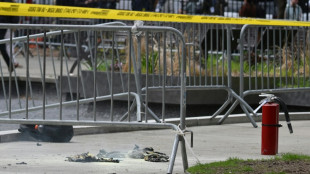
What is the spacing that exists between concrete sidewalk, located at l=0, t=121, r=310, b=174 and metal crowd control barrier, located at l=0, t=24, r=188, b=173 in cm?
29

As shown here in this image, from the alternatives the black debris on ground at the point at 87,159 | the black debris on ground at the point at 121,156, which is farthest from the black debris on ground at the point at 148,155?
the black debris on ground at the point at 87,159

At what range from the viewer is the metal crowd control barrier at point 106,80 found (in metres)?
7.46

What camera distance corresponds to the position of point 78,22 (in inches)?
896

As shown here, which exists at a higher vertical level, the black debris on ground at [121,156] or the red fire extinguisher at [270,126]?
the red fire extinguisher at [270,126]

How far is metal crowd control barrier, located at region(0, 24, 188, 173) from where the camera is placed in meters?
7.46

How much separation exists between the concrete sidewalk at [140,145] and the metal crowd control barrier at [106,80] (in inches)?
11.3

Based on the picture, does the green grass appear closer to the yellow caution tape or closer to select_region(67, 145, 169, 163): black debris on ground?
select_region(67, 145, 169, 163): black debris on ground

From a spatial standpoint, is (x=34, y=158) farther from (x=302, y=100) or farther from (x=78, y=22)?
(x=78, y=22)

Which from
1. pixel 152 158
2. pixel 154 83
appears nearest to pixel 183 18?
pixel 154 83

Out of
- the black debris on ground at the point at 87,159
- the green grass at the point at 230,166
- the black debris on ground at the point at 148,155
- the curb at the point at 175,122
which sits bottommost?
the curb at the point at 175,122

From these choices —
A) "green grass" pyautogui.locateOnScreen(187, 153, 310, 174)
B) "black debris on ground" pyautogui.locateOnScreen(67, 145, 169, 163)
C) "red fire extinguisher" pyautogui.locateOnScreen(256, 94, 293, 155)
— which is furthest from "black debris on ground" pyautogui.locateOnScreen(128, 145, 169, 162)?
"red fire extinguisher" pyautogui.locateOnScreen(256, 94, 293, 155)

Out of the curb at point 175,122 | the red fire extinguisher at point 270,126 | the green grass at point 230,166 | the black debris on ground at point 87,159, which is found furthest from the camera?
the curb at point 175,122

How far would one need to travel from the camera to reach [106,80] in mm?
12703

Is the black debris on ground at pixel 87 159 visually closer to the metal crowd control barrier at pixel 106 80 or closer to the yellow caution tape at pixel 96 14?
the metal crowd control barrier at pixel 106 80
